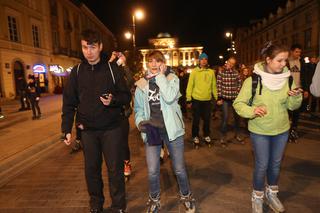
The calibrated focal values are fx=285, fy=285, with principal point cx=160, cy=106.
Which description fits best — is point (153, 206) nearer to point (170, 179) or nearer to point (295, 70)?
point (170, 179)

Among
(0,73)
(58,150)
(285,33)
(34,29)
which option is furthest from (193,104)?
(285,33)

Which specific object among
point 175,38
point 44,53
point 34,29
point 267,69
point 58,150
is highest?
point 175,38

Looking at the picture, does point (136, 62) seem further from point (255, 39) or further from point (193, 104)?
point (255, 39)

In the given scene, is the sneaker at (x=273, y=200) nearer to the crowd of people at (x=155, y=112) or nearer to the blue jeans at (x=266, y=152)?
the crowd of people at (x=155, y=112)

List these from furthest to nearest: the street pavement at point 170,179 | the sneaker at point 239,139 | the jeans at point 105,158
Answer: the sneaker at point 239,139 < the street pavement at point 170,179 < the jeans at point 105,158

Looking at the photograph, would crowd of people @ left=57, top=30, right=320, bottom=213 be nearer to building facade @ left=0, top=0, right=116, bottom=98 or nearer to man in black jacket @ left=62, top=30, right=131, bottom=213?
man in black jacket @ left=62, top=30, right=131, bottom=213

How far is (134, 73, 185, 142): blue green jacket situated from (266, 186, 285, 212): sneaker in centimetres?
136

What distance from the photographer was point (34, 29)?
27594 millimetres

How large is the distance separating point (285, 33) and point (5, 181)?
45.3 m

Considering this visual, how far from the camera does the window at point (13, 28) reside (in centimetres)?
2328

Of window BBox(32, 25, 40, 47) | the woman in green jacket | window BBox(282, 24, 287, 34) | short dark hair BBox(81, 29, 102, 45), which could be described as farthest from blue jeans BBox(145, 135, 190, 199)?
window BBox(282, 24, 287, 34)

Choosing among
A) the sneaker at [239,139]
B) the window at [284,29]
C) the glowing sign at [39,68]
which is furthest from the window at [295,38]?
the sneaker at [239,139]

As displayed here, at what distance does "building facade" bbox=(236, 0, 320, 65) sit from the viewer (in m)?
34.0

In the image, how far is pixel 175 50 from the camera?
346 ft
